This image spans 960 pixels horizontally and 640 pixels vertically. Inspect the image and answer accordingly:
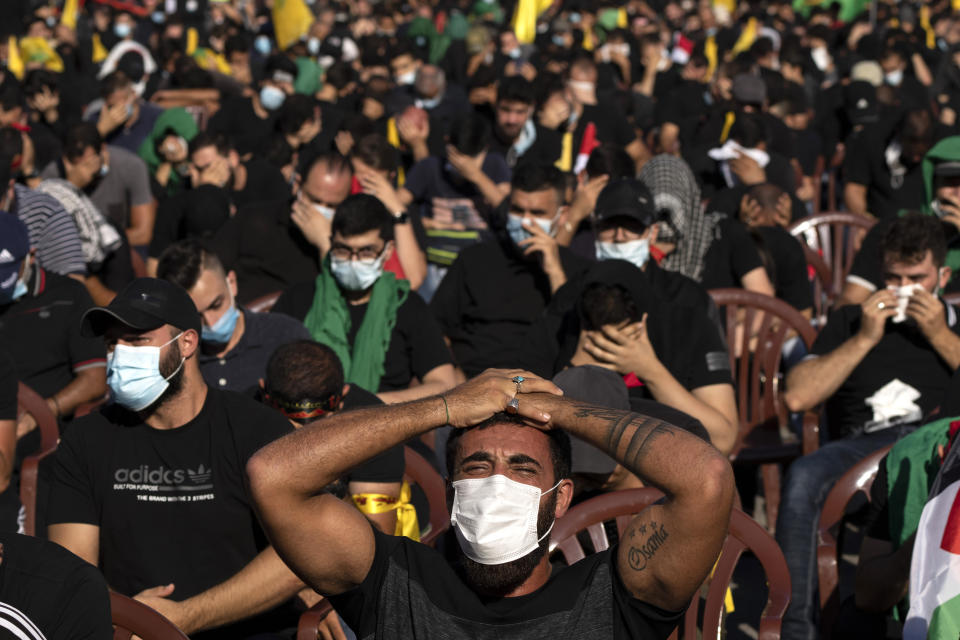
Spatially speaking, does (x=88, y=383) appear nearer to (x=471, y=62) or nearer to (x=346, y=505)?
(x=346, y=505)

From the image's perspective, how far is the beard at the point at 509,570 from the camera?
2873 millimetres

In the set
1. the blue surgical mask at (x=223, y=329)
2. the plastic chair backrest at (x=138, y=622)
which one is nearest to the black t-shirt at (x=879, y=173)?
the blue surgical mask at (x=223, y=329)

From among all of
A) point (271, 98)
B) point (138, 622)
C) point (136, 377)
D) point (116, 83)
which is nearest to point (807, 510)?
point (136, 377)

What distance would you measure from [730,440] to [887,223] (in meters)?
1.42

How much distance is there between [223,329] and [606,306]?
1.62 metres

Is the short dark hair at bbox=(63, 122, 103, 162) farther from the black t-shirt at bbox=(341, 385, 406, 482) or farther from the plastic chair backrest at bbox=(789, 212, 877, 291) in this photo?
the black t-shirt at bbox=(341, 385, 406, 482)

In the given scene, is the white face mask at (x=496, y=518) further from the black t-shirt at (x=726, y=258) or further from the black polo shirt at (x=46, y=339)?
the black t-shirt at (x=726, y=258)

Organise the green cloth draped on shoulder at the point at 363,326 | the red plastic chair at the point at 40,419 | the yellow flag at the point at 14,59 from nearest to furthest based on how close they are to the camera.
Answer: the red plastic chair at the point at 40,419 < the green cloth draped on shoulder at the point at 363,326 < the yellow flag at the point at 14,59

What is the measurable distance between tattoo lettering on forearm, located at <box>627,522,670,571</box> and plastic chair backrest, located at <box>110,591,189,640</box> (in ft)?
3.84

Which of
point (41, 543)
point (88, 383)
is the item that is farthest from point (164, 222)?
point (41, 543)

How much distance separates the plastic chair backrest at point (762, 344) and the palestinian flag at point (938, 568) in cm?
273

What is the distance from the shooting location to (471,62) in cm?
1479

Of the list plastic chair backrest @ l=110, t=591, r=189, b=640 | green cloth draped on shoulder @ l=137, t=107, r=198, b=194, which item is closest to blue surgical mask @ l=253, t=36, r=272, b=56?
green cloth draped on shoulder @ l=137, t=107, r=198, b=194

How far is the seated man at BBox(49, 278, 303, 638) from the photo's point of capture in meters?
3.88
